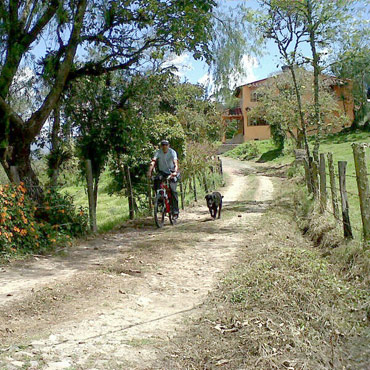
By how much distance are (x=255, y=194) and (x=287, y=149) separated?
23.0 meters

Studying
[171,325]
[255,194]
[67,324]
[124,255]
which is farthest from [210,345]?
[255,194]

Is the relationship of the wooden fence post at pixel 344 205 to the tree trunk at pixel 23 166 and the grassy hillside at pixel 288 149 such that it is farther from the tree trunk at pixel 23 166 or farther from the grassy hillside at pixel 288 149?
the grassy hillside at pixel 288 149

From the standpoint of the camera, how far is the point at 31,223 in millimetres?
7918

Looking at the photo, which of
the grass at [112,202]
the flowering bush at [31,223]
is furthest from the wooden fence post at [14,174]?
the grass at [112,202]

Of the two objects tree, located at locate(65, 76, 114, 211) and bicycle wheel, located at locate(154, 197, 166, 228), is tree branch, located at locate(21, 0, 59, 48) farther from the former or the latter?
bicycle wheel, located at locate(154, 197, 166, 228)

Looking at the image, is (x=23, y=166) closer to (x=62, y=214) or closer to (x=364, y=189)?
(x=62, y=214)

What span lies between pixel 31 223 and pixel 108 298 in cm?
315

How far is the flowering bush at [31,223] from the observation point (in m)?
7.34

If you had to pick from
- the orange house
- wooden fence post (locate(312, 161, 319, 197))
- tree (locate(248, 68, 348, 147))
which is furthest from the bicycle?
the orange house

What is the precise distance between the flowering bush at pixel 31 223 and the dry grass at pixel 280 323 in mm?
3516

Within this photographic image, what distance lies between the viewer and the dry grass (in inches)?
155

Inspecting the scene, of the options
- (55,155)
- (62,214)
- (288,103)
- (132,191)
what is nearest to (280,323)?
(62,214)

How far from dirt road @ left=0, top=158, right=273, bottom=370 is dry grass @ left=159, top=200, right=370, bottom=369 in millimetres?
317

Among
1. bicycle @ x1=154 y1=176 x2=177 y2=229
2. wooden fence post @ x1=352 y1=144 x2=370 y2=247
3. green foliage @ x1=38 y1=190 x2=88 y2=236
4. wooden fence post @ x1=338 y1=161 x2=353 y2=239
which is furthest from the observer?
bicycle @ x1=154 y1=176 x2=177 y2=229
